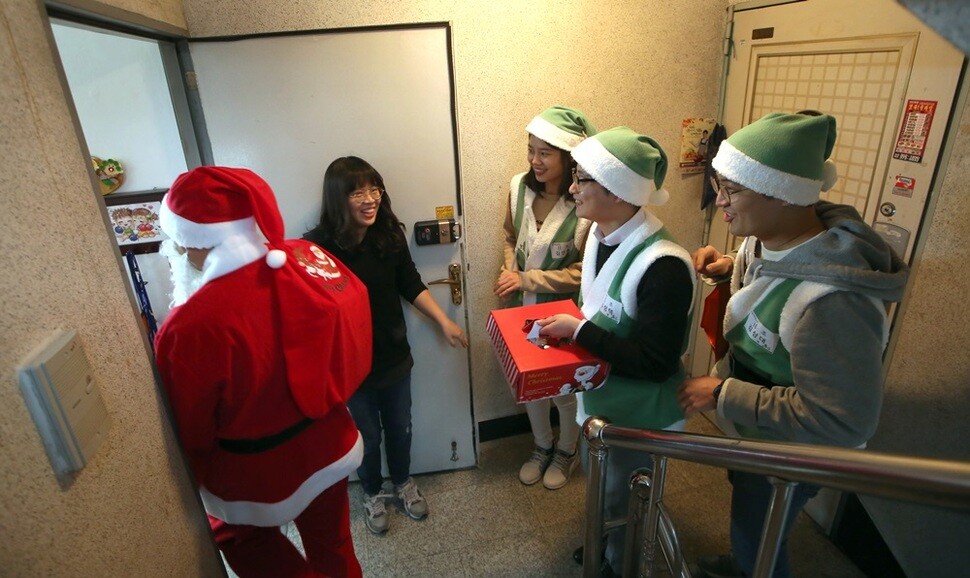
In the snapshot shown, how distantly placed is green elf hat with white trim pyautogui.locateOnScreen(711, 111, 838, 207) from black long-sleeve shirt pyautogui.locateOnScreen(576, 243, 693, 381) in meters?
0.29

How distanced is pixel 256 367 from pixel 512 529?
1487 mm

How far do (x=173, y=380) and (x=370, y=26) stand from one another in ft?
4.72

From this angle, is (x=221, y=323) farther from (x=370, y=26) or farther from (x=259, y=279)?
(x=370, y=26)

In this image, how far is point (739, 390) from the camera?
1.24 metres

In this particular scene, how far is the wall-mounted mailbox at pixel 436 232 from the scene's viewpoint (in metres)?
2.12

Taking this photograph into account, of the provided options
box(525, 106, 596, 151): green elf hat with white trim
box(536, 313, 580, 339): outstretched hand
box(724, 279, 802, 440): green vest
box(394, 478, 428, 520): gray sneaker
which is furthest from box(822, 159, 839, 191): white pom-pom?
box(394, 478, 428, 520): gray sneaker

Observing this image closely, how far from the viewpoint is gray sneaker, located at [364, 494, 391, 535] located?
2.19 metres

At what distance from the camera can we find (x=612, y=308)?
4.92ft

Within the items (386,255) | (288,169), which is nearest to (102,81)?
(288,169)

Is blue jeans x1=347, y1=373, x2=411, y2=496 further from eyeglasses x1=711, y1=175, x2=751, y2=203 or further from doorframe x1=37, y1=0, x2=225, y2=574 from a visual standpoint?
eyeglasses x1=711, y1=175, x2=751, y2=203

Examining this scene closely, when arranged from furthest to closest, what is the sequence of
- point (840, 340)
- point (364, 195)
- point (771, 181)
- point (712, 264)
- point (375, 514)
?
point (375, 514) → point (364, 195) → point (712, 264) → point (771, 181) → point (840, 340)

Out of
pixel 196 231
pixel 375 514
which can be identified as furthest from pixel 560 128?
pixel 375 514

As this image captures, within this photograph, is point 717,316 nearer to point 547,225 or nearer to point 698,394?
point 698,394

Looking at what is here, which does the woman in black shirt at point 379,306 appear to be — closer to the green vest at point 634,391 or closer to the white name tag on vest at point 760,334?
the green vest at point 634,391
